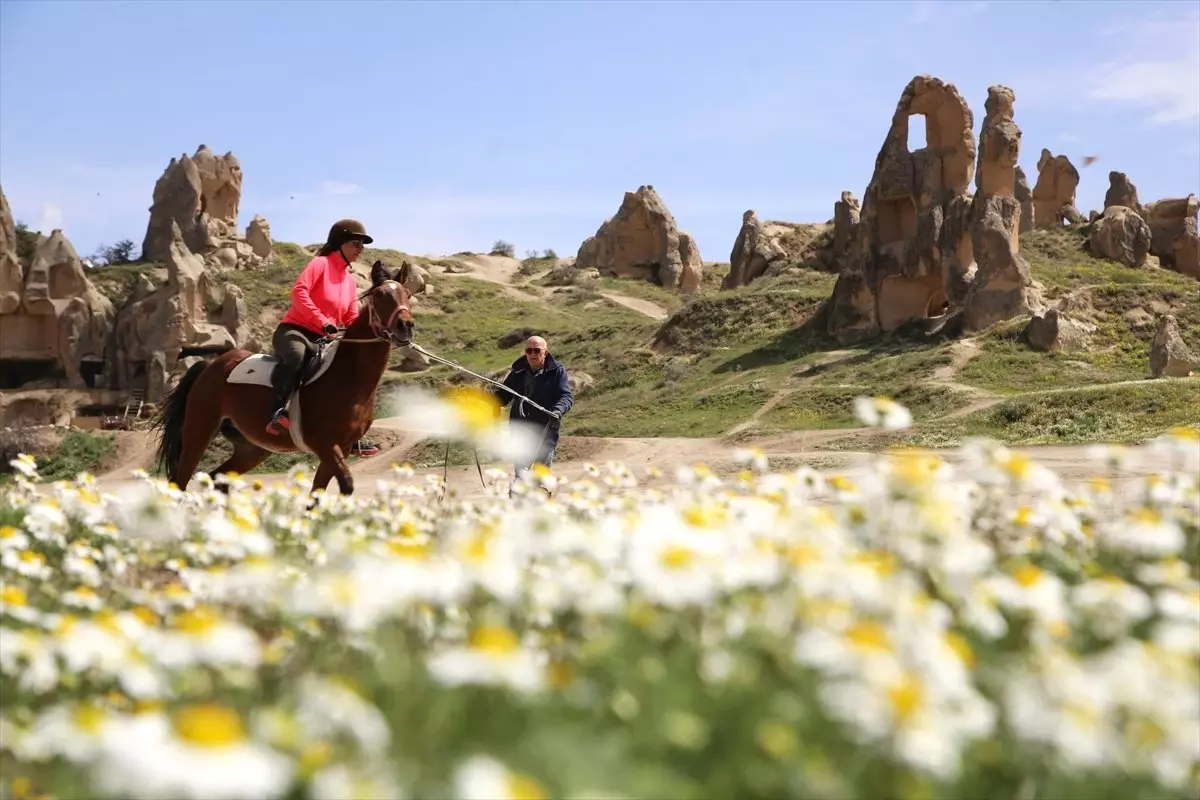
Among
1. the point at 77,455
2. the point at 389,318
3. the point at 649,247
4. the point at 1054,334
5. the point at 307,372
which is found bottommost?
the point at 77,455

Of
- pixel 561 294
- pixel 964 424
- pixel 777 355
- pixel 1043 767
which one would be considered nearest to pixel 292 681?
pixel 1043 767

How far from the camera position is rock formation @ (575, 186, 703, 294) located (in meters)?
67.9

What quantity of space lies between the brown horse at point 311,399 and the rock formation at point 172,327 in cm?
2860

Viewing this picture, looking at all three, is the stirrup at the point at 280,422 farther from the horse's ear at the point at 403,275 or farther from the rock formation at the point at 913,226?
the rock formation at the point at 913,226

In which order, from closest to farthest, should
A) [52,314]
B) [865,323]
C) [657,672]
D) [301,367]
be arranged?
1. [657,672]
2. [301,367]
3. [865,323]
4. [52,314]

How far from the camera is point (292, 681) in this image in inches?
118

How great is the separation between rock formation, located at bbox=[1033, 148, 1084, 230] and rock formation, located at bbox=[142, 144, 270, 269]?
146 feet

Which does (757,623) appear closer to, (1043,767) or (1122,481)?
(1043,767)

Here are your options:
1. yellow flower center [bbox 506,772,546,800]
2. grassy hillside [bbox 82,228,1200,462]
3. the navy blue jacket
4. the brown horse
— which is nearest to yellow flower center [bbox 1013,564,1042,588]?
yellow flower center [bbox 506,772,546,800]

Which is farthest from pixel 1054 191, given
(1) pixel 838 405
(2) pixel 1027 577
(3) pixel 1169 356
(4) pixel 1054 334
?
(2) pixel 1027 577

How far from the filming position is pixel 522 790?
1896mm

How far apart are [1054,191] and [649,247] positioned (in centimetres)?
2358

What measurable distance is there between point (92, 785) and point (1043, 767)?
2141mm

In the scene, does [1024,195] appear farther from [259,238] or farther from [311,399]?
[311,399]
